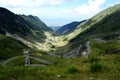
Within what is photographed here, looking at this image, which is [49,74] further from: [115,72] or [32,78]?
[115,72]

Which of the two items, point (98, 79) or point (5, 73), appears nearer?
point (98, 79)

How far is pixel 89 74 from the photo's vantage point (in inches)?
784

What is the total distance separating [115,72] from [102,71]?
2.94 ft

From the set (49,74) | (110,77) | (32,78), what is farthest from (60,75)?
(110,77)

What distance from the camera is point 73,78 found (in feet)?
62.2

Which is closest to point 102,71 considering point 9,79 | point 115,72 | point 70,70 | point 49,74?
point 115,72

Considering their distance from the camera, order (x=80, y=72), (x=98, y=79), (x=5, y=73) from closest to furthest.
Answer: (x=98, y=79) < (x=5, y=73) < (x=80, y=72)

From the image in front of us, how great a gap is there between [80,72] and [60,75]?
180cm

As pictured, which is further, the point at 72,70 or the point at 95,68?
the point at 72,70

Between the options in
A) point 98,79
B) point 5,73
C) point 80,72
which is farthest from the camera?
point 80,72

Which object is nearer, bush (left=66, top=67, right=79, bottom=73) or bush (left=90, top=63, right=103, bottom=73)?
bush (left=90, top=63, right=103, bottom=73)

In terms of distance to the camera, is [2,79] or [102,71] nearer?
[2,79]

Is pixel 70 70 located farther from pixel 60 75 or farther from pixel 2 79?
pixel 2 79

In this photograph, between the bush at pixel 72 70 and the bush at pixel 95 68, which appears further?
the bush at pixel 72 70
